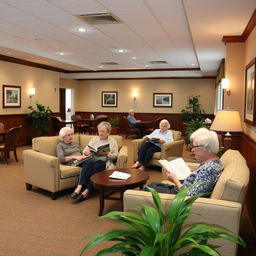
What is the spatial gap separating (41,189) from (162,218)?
3593 millimetres

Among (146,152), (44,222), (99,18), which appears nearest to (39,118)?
(146,152)

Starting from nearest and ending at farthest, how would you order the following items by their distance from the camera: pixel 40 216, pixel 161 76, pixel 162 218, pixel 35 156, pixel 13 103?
pixel 162 218, pixel 40 216, pixel 35 156, pixel 13 103, pixel 161 76

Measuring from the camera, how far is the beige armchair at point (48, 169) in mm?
4496

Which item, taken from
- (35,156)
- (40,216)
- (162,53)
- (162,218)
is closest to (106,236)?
(162,218)

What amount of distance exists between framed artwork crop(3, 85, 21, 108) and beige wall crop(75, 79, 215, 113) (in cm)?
552

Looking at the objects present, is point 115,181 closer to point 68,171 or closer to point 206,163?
point 68,171

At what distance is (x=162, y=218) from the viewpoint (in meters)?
1.92

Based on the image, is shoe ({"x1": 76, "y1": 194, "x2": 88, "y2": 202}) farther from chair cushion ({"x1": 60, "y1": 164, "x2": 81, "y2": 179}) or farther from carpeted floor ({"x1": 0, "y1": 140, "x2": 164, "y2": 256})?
chair cushion ({"x1": 60, "y1": 164, "x2": 81, "y2": 179})

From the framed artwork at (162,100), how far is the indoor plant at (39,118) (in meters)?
5.57

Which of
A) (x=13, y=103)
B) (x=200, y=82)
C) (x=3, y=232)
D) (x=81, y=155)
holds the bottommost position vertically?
(x=3, y=232)

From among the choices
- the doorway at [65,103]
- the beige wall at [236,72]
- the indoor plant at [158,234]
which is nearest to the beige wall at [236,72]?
the beige wall at [236,72]

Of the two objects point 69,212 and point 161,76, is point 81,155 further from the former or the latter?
point 161,76

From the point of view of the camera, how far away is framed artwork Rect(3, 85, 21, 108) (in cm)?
929

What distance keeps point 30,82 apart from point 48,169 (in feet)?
22.1
